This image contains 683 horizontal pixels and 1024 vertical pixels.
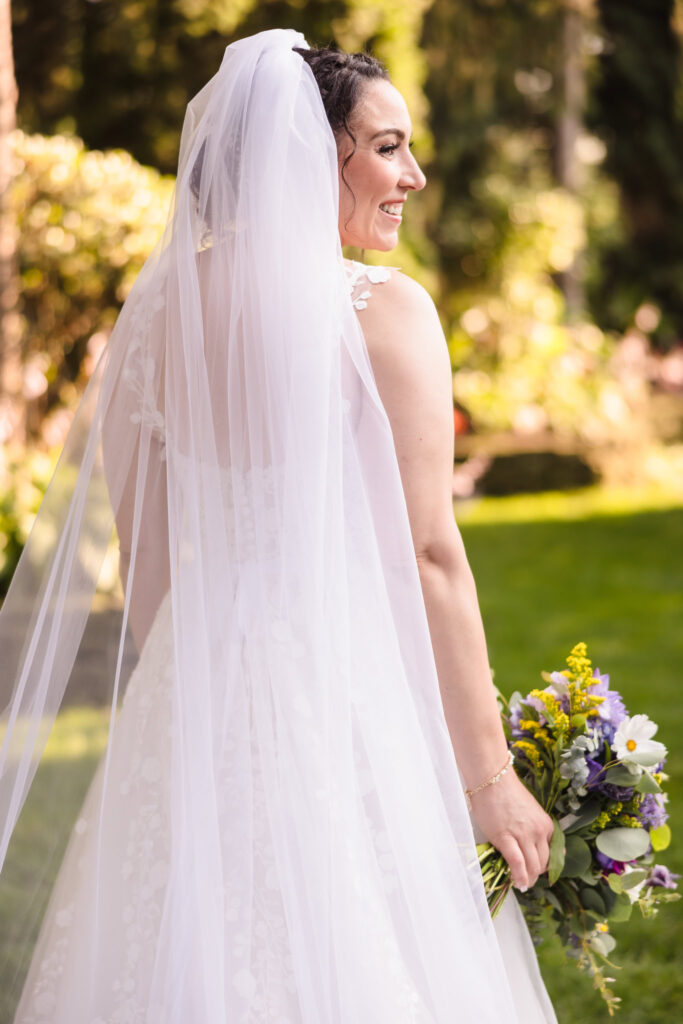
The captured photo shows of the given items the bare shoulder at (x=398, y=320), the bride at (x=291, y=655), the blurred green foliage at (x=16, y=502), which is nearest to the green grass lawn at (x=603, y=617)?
the bride at (x=291, y=655)

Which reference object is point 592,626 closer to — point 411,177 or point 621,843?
point 621,843

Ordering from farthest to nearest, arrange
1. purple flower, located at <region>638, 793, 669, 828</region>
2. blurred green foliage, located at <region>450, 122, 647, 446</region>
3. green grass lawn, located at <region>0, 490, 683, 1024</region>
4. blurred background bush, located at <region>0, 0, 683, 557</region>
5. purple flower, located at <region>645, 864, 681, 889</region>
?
blurred green foliage, located at <region>450, 122, 647, 446</region>
blurred background bush, located at <region>0, 0, 683, 557</region>
green grass lawn, located at <region>0, 490, 683, 1024</region>
purple flower, located at <region>645, 864, 681, 889</region>
purple flower, located at <region>638, 793, 669, 828</region>

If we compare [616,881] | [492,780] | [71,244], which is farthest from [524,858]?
[71,244]

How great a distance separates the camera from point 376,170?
1891 mm

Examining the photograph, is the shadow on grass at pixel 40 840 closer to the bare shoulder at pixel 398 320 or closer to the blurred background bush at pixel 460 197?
the bare shoulder at pixel 398 320

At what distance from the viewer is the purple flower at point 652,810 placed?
2.03 m

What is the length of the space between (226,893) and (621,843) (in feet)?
2.46

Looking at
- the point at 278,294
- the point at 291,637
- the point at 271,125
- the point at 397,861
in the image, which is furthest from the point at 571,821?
the point at 271,125

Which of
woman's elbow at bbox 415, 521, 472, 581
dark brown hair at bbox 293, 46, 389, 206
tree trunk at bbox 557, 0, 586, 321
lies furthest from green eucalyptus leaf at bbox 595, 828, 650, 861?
tree trunk at bbox 557, 0, 586, 321

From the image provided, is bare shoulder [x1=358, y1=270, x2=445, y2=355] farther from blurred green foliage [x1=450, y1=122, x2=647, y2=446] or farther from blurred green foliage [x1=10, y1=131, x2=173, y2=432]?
blurred green foliage [x1=450, y1=122, x2=647, y2=446]

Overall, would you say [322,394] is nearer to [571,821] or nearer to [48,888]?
[571,821]

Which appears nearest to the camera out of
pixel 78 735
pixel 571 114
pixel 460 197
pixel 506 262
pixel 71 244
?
pixel 78 735

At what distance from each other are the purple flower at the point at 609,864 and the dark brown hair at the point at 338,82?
134 cm

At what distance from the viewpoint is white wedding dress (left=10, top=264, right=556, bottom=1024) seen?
1.65 meters
